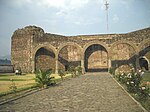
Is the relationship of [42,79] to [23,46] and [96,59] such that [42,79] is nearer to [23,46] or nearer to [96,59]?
[23,46]

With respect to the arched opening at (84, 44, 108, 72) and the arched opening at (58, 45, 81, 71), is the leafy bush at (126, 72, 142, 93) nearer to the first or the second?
the arched opening at (84, 44, 108, 72)

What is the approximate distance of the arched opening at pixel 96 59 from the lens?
39594 millimetres

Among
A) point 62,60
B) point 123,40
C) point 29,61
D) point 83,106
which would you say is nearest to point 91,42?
point 123,40

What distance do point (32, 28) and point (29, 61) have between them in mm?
5811

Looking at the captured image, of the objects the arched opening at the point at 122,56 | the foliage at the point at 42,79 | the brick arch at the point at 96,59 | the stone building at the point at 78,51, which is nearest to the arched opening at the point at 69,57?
the stone building at the point at 78,51

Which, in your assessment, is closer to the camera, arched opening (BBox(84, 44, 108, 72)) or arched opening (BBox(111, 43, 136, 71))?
arched opening (BBox(111, 43, 136, 71))

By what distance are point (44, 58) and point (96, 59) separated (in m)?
9.00

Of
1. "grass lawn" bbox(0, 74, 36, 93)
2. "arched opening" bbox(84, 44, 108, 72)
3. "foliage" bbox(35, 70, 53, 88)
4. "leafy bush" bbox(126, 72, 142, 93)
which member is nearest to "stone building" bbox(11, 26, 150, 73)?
"arched opening" bbox(84, 44, 108, 72)

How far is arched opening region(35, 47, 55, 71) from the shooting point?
3756 cm

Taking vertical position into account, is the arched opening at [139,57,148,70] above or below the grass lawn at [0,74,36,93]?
above

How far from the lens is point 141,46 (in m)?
33.8

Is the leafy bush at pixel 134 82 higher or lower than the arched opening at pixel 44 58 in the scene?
Answer: lower

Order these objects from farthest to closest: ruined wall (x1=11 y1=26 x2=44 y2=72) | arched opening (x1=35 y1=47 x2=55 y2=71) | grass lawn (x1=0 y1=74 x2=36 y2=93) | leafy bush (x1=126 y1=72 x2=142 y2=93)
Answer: arched opening (x1=35 y1=47 x2=55 y2=71), ruined wall (x1=11 y1=26 x2=44 y2=72), grass lawn (x1=0 y1=74 x2=36 y2=93), leafy bush (x1=126 y1=72 x2=142 y2=93)

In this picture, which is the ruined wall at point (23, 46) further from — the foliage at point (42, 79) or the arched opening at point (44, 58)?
the foliage at point (42, 79)
